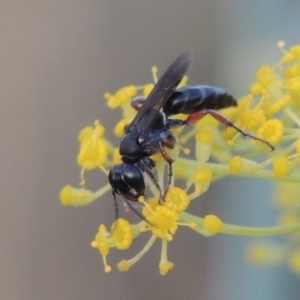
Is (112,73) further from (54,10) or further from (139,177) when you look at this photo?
(139,177)

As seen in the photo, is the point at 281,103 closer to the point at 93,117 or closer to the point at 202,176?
the point at 202,176

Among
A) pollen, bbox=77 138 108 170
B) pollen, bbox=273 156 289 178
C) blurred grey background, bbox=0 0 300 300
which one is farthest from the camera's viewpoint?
blurred grey background, bbox=0 0 300 300

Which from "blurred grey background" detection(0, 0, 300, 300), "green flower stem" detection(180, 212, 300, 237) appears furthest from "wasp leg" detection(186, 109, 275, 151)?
"blurred grey background" detection(0, 0, 300, 300)

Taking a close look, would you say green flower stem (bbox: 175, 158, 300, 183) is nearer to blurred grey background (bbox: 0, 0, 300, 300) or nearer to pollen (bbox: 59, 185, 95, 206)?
pollen (bbox: 59, 185, 95, 206)

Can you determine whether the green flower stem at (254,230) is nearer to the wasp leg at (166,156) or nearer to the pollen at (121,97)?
the wasp leg at (166,156)

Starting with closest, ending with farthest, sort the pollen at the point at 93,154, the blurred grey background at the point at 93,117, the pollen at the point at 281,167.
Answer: the pollen at the point at 281,167, the pollen at the point at 93,154, the blurred grey background at the point at 93,117

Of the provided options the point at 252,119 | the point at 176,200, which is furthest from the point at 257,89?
the point at 176,200

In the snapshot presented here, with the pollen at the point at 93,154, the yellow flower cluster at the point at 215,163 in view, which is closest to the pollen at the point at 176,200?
the yellow flower cluster at the point at 215,163
